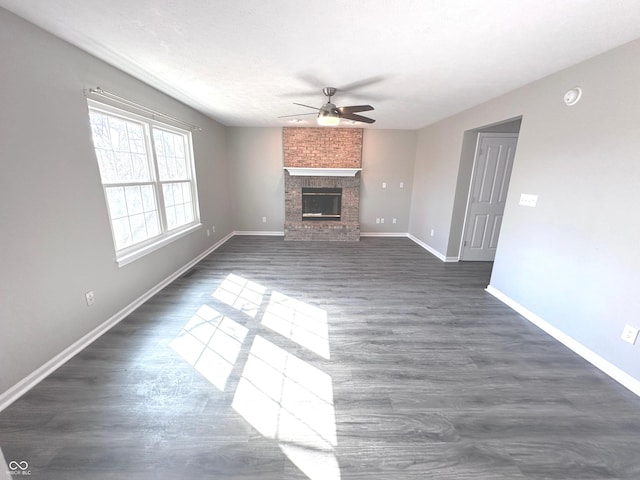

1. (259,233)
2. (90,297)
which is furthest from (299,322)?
(259,233)

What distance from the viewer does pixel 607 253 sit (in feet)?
6.43

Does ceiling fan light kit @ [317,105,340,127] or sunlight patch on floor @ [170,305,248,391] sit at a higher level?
ceiling fan light kit @ [317,105,340,127]

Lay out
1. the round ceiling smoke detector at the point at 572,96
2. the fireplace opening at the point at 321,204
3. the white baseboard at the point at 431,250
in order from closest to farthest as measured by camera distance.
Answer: the round ceiling smoke detector at the point at 572,96 < the white baseboard at the point at 431,250 < the fireplace opening at the point at 321,204

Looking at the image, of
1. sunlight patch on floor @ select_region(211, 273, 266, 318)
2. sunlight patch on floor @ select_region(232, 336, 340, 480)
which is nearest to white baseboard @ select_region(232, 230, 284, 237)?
sunlight patch on floor @ select_region(211, 273, 266, 318)

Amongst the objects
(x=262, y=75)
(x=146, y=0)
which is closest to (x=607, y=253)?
(x=262, y=75)

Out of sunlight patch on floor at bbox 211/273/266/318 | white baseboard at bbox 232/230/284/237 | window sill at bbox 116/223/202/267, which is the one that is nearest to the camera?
window sill at bbox 116/223/202/267

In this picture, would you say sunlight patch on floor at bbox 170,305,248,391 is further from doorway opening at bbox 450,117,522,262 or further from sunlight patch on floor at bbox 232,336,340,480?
doorway opening at bbox 450,117,522,262

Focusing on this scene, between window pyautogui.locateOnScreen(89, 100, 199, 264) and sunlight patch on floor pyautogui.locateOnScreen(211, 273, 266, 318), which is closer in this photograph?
window pyautogui.locateOnScreen(89, 100, 199, 264)

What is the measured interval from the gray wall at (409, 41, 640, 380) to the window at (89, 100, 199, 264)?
4.25 metres

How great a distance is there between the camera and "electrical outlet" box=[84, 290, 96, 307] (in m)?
2.15

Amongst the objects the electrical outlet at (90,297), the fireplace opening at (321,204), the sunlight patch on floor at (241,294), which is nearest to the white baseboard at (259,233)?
the fireplace opening at (321,204)

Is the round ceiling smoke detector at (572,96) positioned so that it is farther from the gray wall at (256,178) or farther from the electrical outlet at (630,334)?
the gray wall at (256,178)

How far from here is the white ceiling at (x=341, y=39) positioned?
1.50 metres

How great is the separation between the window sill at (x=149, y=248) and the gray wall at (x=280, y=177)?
2.03m
